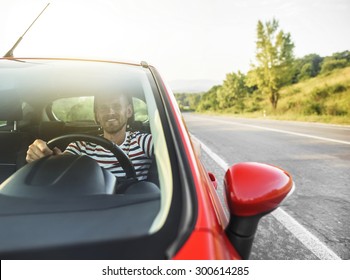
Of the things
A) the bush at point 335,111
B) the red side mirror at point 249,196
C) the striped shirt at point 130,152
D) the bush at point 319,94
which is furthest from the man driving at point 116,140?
the bush at point 319,94

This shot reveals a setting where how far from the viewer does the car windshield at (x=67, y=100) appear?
4.47ft

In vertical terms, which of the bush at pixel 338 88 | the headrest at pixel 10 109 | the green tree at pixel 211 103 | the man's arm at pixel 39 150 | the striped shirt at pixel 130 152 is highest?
the bush at pixel 338 88

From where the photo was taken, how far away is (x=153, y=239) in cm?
97

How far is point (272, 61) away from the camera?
39094mm

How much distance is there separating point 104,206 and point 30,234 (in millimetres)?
249

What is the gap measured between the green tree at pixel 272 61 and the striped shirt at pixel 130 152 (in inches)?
1524

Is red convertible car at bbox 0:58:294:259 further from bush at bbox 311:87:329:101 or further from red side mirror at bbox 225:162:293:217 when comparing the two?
bush at bbox 311:87:329:101

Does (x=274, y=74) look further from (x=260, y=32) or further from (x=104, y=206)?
(x=104, y=206)

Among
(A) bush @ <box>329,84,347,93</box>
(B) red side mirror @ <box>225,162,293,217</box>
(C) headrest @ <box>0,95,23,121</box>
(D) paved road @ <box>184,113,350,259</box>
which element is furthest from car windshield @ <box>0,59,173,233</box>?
(A) bush @ <box>329,84,347,93</box>

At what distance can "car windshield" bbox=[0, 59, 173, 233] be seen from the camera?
1361 millimetres

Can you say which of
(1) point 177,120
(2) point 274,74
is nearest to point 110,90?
(1) point 177,120

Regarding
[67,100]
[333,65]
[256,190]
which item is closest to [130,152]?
[256,190]

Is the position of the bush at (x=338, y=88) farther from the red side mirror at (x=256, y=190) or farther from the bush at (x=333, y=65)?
the bush at (x=333, y=65)

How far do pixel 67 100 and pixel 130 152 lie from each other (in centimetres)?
171
